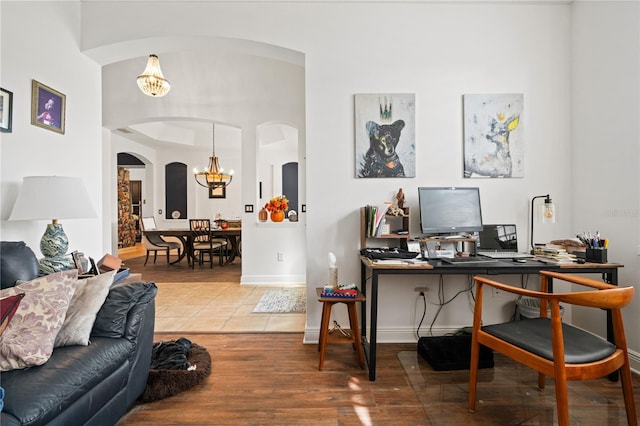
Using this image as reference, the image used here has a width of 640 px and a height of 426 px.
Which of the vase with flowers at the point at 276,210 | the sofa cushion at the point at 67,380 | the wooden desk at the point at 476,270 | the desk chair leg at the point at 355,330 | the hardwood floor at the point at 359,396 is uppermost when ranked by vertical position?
the vase with flowers at the point at 276,210

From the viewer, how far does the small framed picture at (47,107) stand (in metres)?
2.42

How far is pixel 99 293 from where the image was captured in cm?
172

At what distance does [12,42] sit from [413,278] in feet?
11.1

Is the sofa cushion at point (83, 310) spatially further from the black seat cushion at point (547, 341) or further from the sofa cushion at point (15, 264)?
the black seat cushion at point (547, 341)

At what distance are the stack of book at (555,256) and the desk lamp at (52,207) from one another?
3.22 meters

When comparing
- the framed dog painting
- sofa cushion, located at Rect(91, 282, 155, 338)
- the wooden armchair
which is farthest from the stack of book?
sofa cushion, located at Rect(91, 282, 155, 338)

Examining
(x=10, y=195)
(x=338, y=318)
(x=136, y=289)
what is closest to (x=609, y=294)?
(x=338, y=318)

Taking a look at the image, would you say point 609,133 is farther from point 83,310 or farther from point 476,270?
point 83,310

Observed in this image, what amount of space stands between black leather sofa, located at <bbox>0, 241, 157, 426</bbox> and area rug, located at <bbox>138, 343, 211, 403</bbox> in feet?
0.24

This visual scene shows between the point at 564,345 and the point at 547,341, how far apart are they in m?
0.07

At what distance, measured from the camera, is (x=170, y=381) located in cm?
206

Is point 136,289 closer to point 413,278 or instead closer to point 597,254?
point 413,278

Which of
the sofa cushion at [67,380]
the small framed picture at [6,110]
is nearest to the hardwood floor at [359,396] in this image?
the sofa cushion at [67,380]

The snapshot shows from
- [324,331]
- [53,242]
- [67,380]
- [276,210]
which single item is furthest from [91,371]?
[276,210]
